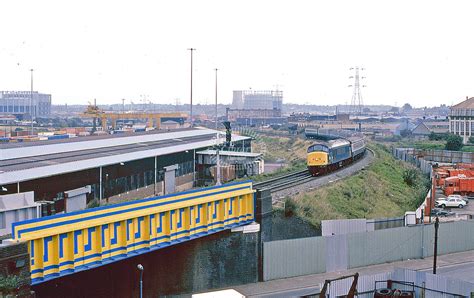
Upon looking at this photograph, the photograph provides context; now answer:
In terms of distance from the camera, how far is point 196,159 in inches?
1689

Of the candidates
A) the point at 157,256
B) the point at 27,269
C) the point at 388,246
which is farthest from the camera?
the point at 388,246

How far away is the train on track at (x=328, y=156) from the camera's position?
4534 cm

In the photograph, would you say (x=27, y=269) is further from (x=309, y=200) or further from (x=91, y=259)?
(x=309, y=200)

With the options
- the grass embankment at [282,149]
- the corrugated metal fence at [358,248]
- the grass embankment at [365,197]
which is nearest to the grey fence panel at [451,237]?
the corrugated metal fence at [358,248]

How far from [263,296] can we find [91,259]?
7.86 metres

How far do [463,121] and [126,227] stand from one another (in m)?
98.2

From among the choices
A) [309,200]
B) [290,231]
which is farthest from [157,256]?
[309,200]

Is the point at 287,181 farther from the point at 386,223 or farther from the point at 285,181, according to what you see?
the point at 386,223

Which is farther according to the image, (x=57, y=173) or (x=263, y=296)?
(x=57, y=173)

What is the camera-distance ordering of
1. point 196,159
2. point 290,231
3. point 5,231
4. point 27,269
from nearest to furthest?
point 27,269, point 5,231, point 290,231, point 196,159

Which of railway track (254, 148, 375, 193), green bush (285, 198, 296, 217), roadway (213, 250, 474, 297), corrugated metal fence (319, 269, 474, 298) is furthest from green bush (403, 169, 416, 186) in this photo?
corrugated metal fence (319, 269, 474, 298)

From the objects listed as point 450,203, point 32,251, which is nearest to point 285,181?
point 450,203

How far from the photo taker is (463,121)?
10894 centimetres

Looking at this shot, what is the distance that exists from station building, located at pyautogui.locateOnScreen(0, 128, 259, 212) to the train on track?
4286 mm
